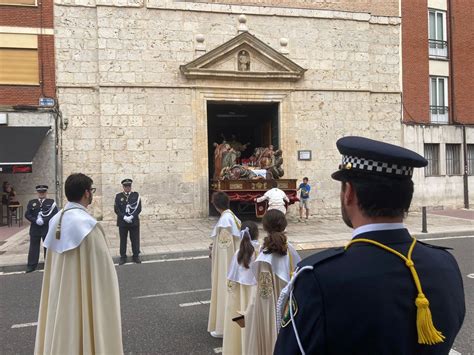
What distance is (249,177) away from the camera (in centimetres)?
1625

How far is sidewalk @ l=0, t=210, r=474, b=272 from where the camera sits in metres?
11.1

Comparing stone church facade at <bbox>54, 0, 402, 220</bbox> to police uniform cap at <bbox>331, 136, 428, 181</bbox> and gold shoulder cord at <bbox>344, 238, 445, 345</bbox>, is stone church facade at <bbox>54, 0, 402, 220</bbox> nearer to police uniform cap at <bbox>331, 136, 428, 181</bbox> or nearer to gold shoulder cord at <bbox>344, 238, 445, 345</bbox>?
police uniform cap at <bbox>331, 136, 428, 181</bbox>

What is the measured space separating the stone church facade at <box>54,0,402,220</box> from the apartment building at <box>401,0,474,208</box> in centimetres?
97

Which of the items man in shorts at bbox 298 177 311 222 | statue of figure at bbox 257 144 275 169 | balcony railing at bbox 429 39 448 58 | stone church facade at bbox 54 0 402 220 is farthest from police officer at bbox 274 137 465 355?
balcony railing at bbox 429 39 448 58

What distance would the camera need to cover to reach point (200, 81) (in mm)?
17766

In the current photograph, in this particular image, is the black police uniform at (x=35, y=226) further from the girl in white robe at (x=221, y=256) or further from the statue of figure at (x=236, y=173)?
the statue of figure at (x=236, y=173)

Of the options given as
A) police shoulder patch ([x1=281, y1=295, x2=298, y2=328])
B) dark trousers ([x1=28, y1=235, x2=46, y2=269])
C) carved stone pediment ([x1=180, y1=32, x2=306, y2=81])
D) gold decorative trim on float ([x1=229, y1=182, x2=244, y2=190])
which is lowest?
dark trousers ([x1=28, y1=235, x2=46, y2=269])

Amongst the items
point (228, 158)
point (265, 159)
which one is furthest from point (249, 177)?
point (228, 158)

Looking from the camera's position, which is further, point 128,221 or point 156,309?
point 128,221

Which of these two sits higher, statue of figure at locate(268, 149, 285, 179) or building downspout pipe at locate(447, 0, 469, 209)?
building downspout pipe at locate(447, 0, 469, 209)

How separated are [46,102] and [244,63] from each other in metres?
8.11

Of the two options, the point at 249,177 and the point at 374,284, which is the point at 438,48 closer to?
the point at 249,177

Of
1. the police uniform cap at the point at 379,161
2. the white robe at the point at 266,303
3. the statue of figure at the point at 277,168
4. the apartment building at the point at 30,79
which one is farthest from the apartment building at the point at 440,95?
the police uniform cap at the point at 379,161

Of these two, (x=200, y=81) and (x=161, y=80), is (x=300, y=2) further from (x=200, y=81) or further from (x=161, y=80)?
(x=161, y=80)
